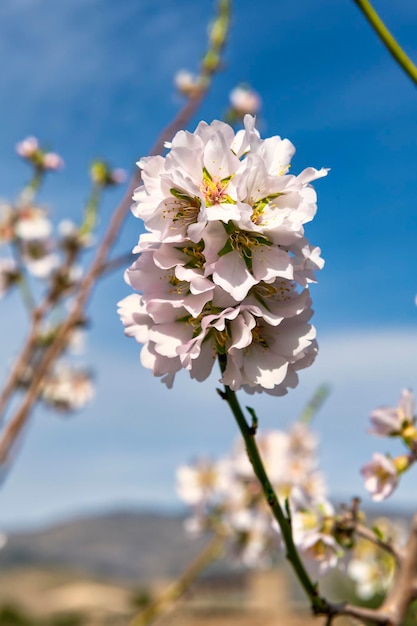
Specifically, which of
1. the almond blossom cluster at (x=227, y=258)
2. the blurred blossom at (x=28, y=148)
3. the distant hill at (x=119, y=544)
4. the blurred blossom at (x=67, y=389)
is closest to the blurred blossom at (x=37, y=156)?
the blurred blossom at (x=28, y=148)

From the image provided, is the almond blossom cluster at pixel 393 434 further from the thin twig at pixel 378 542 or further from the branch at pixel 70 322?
the branch at pixel 70 322

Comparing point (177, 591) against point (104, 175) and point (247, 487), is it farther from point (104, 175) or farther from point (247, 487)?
point (104, 175)

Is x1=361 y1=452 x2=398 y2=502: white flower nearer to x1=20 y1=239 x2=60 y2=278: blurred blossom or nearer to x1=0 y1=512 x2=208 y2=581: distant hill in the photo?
x1=20 y1=239 x2=60 y2=278: blurred blossom

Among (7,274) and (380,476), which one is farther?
(7,274)

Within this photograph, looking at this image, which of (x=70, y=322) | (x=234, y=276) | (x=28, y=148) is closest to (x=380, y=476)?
(x=234, y=276)

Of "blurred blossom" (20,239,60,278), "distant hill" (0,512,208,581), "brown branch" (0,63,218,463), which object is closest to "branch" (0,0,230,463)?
"brown branch" (0,63,218,463)

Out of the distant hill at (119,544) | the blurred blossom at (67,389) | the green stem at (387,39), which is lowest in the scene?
the green stem at (387,39)
